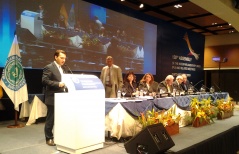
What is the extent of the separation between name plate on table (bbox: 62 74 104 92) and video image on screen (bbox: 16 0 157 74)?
2464 millimetres

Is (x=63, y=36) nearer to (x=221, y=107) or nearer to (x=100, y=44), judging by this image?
(x=100, y=44)

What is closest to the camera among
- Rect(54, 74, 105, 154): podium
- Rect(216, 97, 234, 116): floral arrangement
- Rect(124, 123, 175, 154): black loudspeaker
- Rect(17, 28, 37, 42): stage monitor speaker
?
Rect(124, 123, 175, 154): black loudspeaker

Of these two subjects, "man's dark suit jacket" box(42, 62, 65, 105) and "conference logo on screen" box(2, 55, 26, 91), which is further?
"conference logo on screen" box(2, 55, 26, 91)

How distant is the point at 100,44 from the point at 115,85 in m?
1.70

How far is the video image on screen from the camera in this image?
4855 mm

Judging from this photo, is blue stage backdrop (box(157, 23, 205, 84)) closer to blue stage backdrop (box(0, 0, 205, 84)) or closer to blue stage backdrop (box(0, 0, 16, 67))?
blue stage backdrop (box(0, 0, 205, 84))

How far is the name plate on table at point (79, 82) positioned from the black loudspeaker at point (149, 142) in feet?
2.62

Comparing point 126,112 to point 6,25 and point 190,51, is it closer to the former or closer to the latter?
point 6,25

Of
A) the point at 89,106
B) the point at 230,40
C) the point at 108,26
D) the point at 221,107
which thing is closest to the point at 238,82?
the point at 230,40

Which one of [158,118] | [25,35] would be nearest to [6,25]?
[25,35]

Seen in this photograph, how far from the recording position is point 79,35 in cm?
576

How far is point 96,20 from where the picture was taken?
6.21 metres

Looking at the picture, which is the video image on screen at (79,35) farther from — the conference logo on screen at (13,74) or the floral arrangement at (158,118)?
the floral arrangement at (158,118)

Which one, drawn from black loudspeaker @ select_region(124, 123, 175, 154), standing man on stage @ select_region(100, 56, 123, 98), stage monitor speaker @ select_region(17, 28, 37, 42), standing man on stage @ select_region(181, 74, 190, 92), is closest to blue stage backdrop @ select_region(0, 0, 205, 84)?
stage monitor speaker @ select_region(17, 28, 37, 42)
